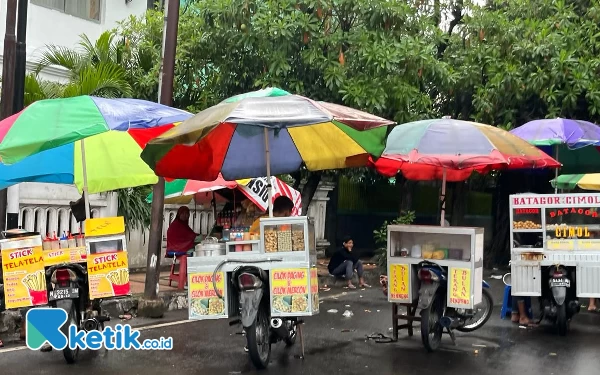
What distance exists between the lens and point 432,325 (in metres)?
8.29

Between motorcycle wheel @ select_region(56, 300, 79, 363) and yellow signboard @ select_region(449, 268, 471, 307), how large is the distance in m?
3.96

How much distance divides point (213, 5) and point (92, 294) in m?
7.10

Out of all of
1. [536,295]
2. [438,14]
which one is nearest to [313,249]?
[536,295]

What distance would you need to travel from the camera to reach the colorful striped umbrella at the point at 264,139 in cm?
689

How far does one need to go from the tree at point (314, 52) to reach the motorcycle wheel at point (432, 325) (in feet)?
16.1

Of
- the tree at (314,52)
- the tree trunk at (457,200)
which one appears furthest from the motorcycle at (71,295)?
the tree trunk at (457,200)

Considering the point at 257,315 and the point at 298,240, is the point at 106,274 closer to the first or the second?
the point at 257,315

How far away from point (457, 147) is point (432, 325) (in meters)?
1.96

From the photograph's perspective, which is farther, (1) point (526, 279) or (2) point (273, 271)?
(1) point (526, 279)

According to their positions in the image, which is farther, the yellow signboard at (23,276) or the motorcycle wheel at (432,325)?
the motorcycle wheel at (432,325)

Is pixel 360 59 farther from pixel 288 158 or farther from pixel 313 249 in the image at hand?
pixel 313 249

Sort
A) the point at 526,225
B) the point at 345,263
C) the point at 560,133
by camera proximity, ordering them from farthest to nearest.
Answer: the point at 345,263 < the point at 560,133 < the point at 526,225

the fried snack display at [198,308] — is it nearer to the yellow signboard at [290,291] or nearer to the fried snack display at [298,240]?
the yellow signboard at [290,291]

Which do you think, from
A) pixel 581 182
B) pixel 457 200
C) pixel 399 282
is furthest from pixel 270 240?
pixel 457 200
